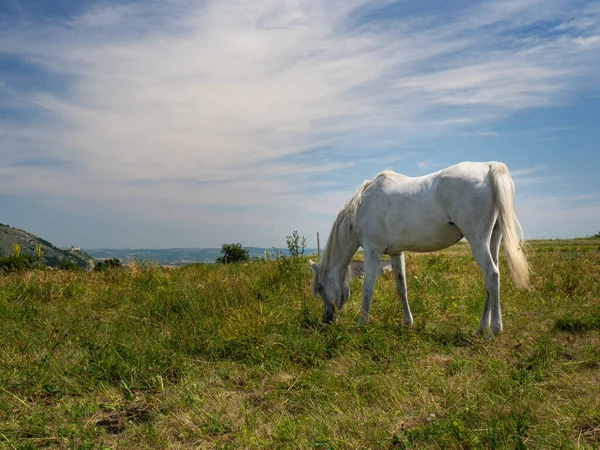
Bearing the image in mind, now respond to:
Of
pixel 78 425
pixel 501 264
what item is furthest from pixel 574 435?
pixel 501 264

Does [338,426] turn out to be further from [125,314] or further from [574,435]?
[125,314]

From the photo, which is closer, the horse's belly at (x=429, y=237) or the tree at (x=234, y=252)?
the horse's belly at (x=429, y=237)

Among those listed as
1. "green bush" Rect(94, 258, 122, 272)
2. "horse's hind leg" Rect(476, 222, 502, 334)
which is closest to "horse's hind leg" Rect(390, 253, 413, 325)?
"horse's hind leg" Rect(476, 222, 502, 334)

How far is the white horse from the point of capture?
229 inches

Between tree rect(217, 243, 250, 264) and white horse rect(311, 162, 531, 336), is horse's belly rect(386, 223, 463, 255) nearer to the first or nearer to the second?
white horse rect(311, 162, 531, 336)

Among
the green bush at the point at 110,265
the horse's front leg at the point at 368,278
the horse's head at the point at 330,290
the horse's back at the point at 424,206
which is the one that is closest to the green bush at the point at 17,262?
the green bush at the point at 110,265

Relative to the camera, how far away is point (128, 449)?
137 inches

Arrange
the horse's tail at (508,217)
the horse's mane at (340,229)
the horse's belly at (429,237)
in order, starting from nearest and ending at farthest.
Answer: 1. the horse's tail at (508,217)
2. the horse's belly at (429,237)
3. the horse's mane at (340,229)

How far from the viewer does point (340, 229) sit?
24.2 feet

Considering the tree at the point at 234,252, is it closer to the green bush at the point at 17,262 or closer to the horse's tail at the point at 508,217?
the green bush at the point at 17,262

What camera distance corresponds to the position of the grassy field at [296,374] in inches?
137

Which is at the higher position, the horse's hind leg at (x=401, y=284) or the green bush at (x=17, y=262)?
the green bush at (x=17, y=262)

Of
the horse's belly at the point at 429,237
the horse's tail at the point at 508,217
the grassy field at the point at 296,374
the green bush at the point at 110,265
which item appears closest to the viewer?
the grassy field at the point at 296,374

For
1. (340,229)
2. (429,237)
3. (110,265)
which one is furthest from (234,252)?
(429,237)
